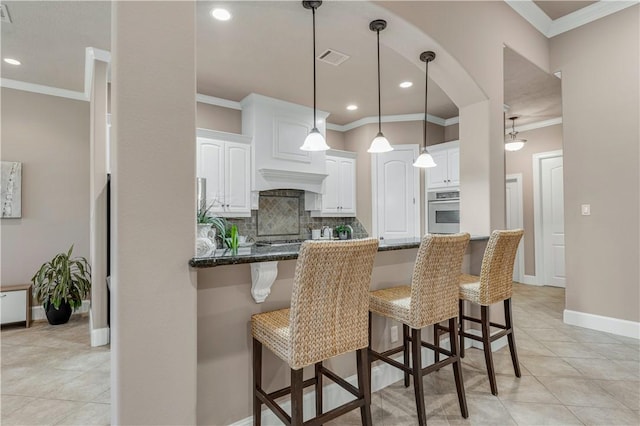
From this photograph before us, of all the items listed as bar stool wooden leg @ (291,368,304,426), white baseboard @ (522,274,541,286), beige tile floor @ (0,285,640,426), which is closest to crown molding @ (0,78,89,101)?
beige tile floor @ (0,285,640,426)

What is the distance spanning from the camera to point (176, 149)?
4.45ft

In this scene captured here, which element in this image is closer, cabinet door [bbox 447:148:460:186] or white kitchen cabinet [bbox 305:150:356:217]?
cabinet door [bbox 447:148:460:186]

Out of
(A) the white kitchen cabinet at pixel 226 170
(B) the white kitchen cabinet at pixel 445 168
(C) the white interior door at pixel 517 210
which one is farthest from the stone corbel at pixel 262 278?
(C) the white interior door at pixel 517 210

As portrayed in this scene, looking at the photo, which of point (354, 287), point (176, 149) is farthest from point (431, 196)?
point (176, 149)

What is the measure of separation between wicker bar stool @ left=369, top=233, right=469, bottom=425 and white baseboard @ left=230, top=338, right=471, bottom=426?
12.7 inches

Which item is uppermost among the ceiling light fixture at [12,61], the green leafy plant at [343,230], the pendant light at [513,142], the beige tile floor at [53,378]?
the ceiling light fixture at [12,61]

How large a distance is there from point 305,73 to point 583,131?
3.00m

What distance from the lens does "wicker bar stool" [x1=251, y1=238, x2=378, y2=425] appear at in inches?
52.6

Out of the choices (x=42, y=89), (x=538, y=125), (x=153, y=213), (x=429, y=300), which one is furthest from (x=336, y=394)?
(x=538, y=125)

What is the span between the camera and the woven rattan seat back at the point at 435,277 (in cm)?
174

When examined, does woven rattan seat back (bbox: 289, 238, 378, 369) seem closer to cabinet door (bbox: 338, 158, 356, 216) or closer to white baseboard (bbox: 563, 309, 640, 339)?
white baseboard (bbox: 563, 309, 640, 339)

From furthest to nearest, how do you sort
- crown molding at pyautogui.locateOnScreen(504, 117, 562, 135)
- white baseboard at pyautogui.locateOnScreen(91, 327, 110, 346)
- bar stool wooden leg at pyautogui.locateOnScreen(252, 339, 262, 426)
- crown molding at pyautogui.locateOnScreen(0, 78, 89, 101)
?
1. crown molding at pyautogui.locateOnScreen(504, 117, 562, 135)
2. crown molding at pyautogui.locateOnScreen(0, 78, 89, 101)
3. white baseboard at pyautogui.locateOnScreen(91, 327, 110, 346)
4. bar stool wooden leg at pyautogui.locateOnScreen(252, 339, 262, 426)

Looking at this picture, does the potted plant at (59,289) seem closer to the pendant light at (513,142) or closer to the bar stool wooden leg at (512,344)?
the bar stool wooden leg at (512,344)

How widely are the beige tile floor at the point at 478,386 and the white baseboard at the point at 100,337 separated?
0.08 m
